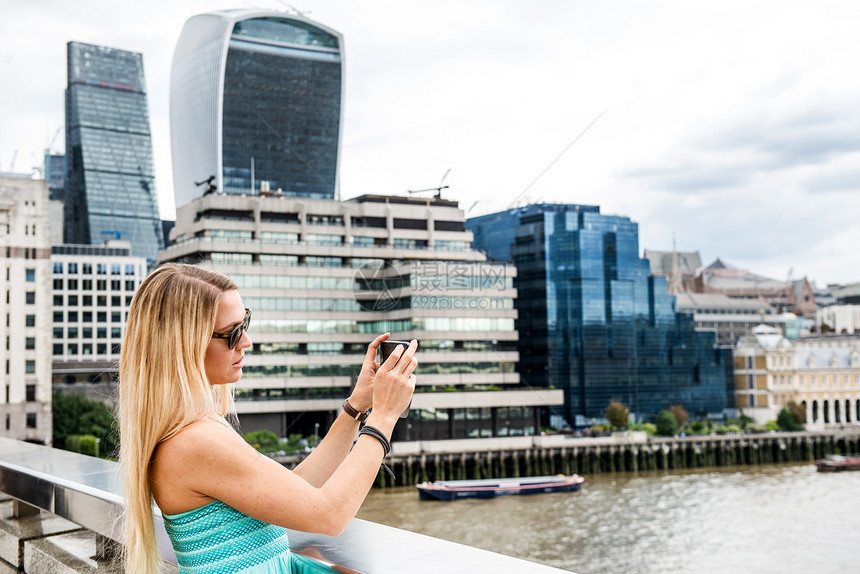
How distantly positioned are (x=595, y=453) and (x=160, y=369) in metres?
72.8

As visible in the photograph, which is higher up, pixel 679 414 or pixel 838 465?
pixel 679 414

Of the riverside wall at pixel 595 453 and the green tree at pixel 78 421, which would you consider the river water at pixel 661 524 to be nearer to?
the riverside wall at pixel 595 453

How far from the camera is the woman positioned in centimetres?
246

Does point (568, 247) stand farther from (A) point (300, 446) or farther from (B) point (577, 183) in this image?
(B) point (577, 183)

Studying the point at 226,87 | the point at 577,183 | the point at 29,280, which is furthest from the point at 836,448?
the point at 577,183

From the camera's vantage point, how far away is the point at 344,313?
6788cm

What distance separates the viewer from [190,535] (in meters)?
2.61

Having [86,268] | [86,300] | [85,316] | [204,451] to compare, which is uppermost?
[86,268]

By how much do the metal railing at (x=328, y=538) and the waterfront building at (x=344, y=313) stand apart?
55.1m

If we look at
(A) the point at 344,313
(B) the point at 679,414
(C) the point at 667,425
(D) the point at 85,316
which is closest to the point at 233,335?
A: (A) the point at 344,313

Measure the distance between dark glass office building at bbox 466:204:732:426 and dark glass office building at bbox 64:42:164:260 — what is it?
101 m

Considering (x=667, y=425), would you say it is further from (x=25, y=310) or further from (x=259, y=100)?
(x=259, y=100)

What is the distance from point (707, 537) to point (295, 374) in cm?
3271

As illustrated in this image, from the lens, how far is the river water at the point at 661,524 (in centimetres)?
3994
